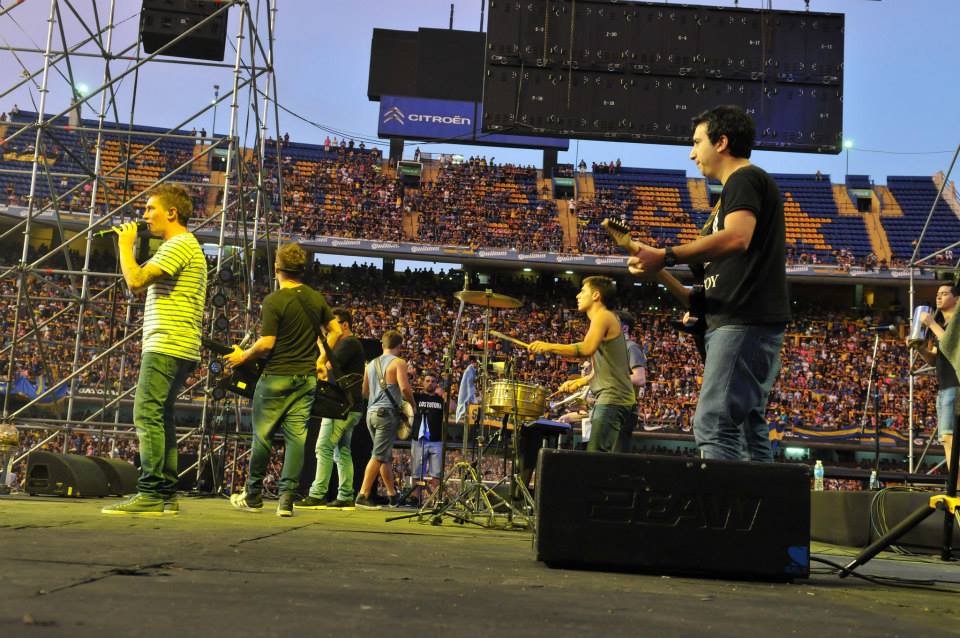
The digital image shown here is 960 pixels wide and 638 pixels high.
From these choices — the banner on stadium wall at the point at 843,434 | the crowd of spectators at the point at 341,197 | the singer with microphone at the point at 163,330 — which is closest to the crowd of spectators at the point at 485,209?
the crowd of spectators at the point at 341,197

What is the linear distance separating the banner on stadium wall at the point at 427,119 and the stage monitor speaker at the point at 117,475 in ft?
70.6

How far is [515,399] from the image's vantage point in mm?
6758

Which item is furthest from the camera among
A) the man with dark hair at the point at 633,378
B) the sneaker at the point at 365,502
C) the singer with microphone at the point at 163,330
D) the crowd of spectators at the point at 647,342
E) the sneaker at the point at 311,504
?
the crowd of spectators at the point at 647,342

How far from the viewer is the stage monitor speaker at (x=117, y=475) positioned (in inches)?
351

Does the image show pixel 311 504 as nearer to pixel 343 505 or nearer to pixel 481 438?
pixel 343 505

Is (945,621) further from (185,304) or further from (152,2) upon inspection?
(152,2)

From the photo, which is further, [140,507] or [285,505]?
[285,505]

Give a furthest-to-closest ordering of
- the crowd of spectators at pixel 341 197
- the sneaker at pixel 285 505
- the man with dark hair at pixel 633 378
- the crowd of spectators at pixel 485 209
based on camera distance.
Answer: the crowd of spectators at pixel 485 209, the crowd of spectators at pixel 341 197, the man with dark hair at pixel 633 378, the sneaker at pixel 285 505

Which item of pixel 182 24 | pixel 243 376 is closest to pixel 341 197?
pixel 182 24

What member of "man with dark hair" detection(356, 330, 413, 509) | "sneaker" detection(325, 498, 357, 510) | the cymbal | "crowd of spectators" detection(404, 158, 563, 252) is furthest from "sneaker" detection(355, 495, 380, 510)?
"crowd of spectators" detection(404, 158, 563, 252)

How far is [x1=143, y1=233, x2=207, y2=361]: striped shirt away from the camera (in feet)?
17.5

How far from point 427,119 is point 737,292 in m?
27.3

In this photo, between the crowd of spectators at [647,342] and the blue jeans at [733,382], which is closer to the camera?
the blue jeans at [733,382]

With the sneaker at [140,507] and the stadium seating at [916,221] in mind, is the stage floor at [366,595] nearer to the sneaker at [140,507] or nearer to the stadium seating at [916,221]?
the sneaker at [140,507]
